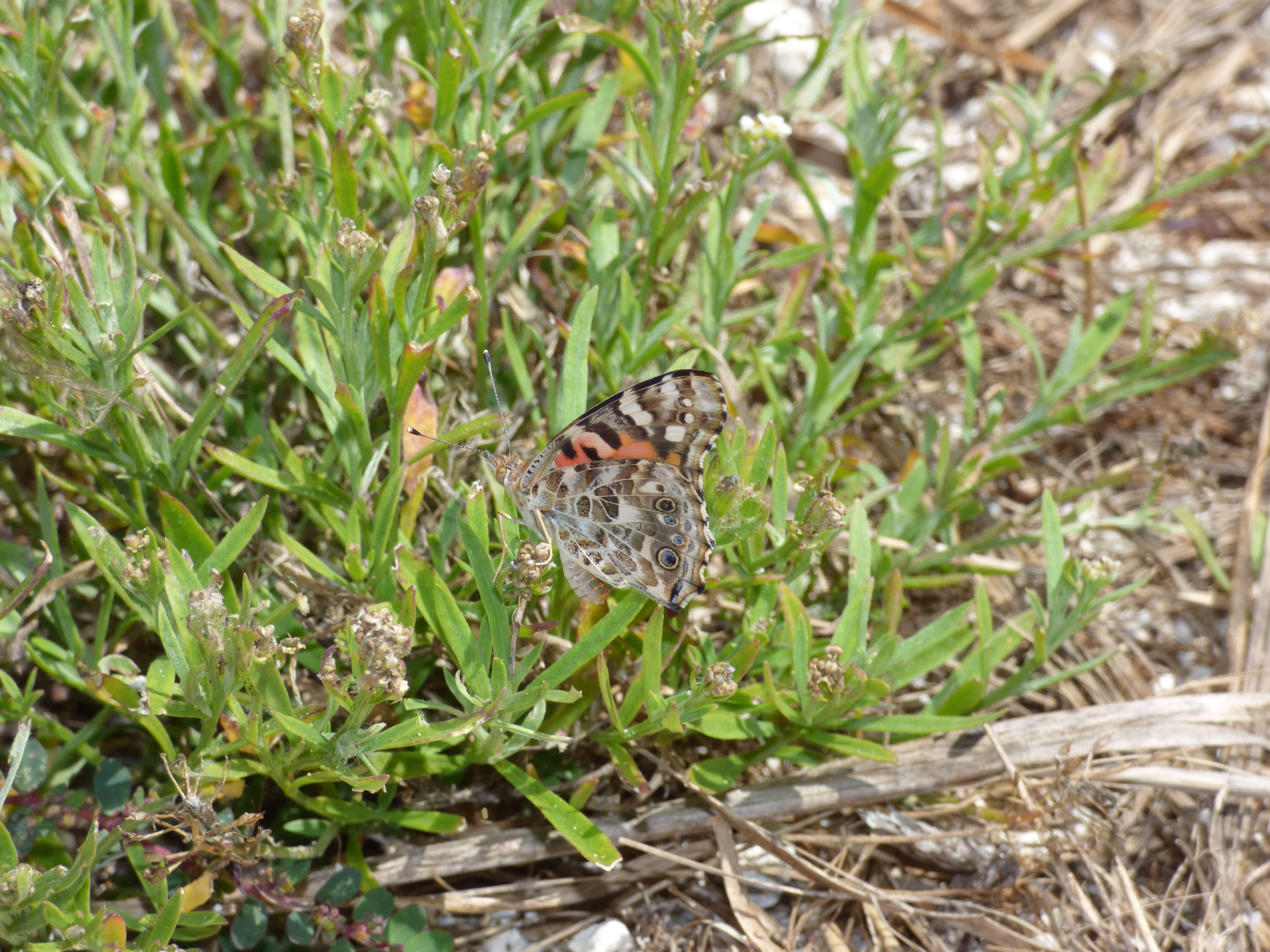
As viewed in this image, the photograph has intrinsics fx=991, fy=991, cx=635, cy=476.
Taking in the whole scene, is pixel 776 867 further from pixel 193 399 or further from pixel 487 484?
pixel 193 399

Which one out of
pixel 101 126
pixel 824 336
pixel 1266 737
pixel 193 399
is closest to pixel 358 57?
pixel 101 126

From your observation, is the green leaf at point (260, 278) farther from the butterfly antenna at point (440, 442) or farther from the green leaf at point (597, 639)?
the green leaf at point (597, 639)

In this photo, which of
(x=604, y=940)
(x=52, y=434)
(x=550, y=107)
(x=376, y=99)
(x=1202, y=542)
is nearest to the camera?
(x=52, y=434)

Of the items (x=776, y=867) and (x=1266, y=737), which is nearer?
(x=776, y=867)

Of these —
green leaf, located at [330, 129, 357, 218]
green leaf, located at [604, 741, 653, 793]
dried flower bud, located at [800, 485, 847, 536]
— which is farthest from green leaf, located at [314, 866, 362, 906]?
green leaf, located at [330, 129, 357, 218]

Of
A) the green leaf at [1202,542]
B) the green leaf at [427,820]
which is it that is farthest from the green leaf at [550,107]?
the green leaf at [1202,542]

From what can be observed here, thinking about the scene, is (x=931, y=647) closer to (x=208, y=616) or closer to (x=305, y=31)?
(x=208, y=616)

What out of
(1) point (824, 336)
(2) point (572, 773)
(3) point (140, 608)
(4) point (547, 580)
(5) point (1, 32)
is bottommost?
(2) point (572, 773)

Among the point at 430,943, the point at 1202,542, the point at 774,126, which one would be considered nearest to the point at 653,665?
the point at 430,943
